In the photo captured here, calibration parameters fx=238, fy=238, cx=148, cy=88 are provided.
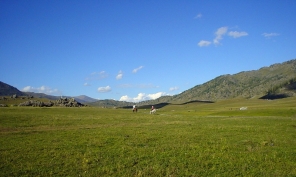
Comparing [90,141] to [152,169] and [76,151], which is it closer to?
[76,151]

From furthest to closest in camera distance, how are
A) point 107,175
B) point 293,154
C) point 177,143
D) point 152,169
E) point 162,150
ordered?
Answer: point 177,143 < point 162,150 < point 293,154 < point 152,169 < point 107,175

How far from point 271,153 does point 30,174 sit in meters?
17.9

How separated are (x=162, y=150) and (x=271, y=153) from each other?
8.93m

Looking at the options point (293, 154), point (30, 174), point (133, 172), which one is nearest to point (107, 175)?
point (133, 172)

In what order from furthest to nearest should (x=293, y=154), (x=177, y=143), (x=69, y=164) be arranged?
(x=177, y=143) < (x=293, y=154) < (x=69, y=164)

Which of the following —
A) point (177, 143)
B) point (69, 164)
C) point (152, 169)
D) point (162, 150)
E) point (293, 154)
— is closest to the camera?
point (152, 169)

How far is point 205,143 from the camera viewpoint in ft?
77.7

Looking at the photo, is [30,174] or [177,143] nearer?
[30,174]

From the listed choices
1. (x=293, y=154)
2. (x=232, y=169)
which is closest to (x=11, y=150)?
(x=232, y=169)

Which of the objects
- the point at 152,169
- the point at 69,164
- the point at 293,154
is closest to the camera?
the point at 152,169

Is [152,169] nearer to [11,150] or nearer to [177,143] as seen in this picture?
[177,143]

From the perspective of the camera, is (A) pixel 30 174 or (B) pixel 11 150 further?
(B) pixel 11 150

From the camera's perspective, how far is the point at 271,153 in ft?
64.1

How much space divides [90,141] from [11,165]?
9187 millimetres
